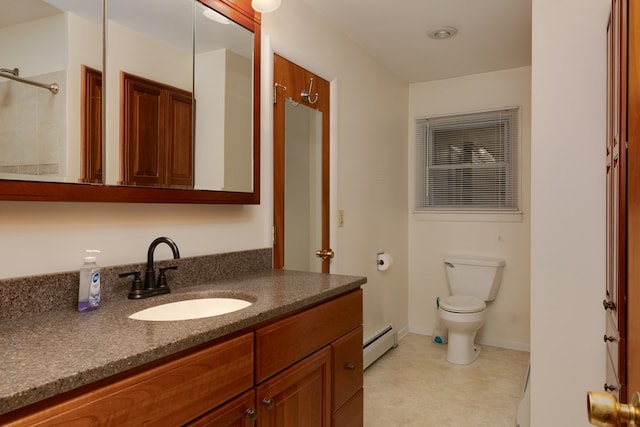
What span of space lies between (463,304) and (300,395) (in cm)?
213

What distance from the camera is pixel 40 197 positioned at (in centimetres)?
116

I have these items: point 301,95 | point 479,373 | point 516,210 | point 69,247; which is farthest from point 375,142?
point 69,247

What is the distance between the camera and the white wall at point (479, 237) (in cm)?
342

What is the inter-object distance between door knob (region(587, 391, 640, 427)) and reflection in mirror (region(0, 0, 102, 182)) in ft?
4.44

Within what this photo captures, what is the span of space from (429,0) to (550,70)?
2.70ft

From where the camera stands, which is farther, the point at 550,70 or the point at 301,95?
the point at 301,95

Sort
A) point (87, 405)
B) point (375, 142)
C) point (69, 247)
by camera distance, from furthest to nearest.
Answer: point (375, 142), point (69, 247), point (87, 405)

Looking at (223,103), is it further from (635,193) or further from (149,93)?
(635,193)

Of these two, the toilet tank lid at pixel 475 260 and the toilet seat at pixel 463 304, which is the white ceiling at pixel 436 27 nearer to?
the toilet tank lid at pixel 475 260

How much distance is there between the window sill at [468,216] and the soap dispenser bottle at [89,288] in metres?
3.04

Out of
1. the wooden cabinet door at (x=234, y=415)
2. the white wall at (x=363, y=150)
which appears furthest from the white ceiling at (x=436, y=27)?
the wooden cabinet door at (x=234, y=415)

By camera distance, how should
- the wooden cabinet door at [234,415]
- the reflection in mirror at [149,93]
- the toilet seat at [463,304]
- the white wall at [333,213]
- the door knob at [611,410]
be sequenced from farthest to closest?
the toilet seat at [463,304] → the reflection in mirror at [149,93] → the white wall at [333,213] → the wooden cabinet door at [234,415] → the door knob at [611,410]

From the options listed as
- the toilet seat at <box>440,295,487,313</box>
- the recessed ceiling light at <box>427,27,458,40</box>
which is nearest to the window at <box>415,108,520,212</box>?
the toilet seat at <box>440,295,487,313</box>

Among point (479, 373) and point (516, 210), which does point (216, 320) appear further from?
point (516, 210)
